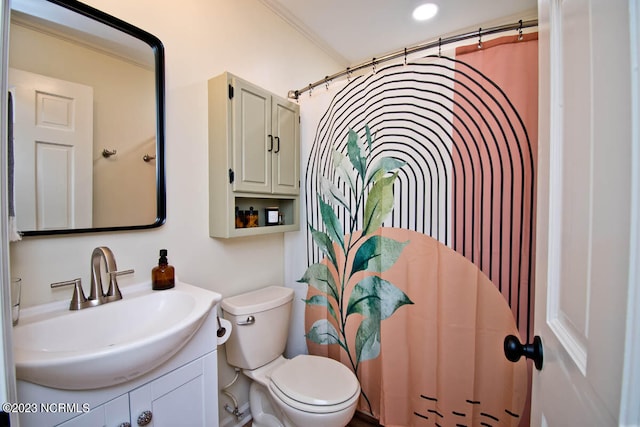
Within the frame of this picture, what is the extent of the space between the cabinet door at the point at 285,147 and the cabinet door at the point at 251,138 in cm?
5

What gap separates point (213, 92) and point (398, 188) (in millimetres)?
1081

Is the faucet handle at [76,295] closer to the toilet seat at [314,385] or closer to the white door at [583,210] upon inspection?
the toilet seat at [314,385]

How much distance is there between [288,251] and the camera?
1915mm

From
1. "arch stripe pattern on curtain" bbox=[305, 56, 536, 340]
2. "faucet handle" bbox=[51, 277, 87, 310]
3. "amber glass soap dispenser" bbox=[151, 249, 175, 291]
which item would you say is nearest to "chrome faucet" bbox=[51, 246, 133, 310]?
"faucet handle" bbox=[51, 277, 87, 310]

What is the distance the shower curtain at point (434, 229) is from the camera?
3.68ft

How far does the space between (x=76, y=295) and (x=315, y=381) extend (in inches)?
42.5

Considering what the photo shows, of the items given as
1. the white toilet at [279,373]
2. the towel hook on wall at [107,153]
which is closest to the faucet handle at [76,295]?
the towel hook on wall at [107,153]

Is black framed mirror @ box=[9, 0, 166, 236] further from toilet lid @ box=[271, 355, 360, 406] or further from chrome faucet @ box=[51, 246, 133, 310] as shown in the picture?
toilet lid @ box=[271, 355, 360, 406]

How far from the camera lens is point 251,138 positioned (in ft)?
4.79

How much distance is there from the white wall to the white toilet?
0.16 metres

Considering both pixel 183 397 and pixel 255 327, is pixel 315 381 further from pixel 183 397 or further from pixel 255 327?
pixel 183 397

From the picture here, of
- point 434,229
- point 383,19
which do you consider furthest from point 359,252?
point 383,19

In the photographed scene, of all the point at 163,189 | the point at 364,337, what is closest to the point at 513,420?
the point at 364,337

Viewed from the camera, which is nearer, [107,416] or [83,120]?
[107,416]
